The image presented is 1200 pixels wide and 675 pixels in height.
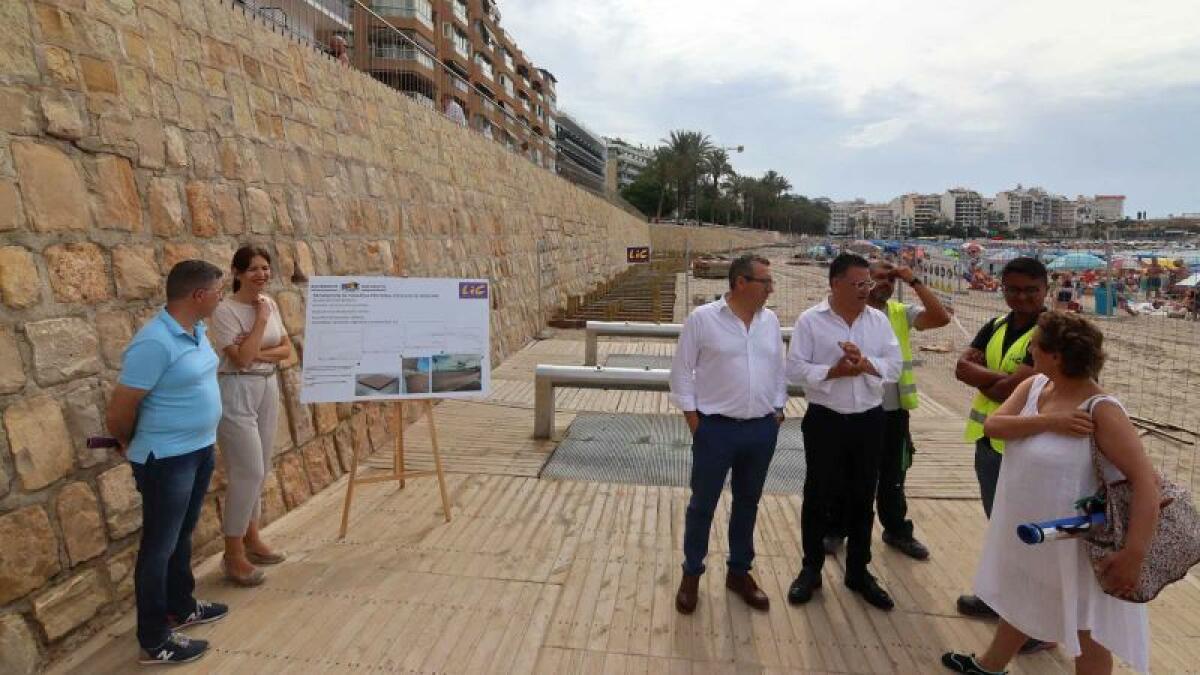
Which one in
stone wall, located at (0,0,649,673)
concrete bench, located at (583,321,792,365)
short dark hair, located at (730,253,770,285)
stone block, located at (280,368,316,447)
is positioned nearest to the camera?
stone wall, located at (0,0,649,673)

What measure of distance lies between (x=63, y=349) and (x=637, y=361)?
8.19 m

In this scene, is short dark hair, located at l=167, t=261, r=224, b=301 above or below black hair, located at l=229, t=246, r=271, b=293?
below

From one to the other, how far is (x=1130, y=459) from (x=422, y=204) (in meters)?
7.17

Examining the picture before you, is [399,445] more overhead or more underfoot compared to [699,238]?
more underfoot

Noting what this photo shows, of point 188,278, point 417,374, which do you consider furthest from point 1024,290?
point 188,278

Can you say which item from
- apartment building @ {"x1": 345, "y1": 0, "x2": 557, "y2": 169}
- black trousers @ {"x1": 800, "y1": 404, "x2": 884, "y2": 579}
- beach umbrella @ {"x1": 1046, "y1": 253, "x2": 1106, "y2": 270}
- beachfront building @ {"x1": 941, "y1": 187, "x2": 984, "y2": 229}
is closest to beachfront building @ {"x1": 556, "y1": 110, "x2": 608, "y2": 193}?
apartment building @ {"x1": 345, "y1": 0, "x2": 557, "y2": 169}

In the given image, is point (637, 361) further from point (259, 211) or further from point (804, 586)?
point (804, 586)

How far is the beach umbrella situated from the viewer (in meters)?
31.5

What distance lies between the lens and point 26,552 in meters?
2.70

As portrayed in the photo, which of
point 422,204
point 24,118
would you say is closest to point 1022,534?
point 24,118

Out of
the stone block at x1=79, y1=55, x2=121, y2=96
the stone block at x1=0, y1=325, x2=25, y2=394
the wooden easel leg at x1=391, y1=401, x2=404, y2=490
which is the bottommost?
the wooden easel leg at x1=391, y1=401, x2=404, y2=490

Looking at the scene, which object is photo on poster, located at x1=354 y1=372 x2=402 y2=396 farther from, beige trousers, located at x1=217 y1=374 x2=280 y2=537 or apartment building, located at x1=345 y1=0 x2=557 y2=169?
apartment building, located at x1=345 y1=0 x2=557 y2=169

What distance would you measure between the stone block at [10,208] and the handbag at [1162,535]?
431cm

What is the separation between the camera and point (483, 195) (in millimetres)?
10711
